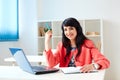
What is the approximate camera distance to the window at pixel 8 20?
4469 mm

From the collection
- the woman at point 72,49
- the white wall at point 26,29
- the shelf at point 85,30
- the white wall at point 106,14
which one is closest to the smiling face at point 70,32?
the woman at point 72,49

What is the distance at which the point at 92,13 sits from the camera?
14.3ft

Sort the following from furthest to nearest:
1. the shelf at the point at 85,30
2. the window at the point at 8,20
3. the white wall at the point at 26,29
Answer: the white wall at the point at 26,29
the window at the point at 8,20
the shelf at the point at 85,30

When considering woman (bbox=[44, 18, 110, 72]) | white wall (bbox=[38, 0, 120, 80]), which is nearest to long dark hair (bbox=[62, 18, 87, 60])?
woman (bbox=[44, 18, 110, 72])

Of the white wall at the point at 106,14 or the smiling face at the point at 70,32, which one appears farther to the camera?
the white wall at the point at 106,14

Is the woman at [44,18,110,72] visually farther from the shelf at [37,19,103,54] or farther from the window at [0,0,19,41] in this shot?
the window at [0,0,19,41]

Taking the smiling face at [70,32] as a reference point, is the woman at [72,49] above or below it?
below

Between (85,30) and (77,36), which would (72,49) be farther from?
(85,30)

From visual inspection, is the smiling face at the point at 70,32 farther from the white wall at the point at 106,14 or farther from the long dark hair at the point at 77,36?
the white wall at the point at 106,14

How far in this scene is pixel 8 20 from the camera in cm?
450

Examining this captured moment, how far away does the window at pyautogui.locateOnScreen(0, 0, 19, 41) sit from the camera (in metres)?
4.47

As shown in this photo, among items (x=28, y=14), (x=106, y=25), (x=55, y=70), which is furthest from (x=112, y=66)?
(x=55, y=70)

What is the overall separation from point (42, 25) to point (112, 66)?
168cm

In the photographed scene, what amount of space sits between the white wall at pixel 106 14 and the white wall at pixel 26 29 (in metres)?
0.45
